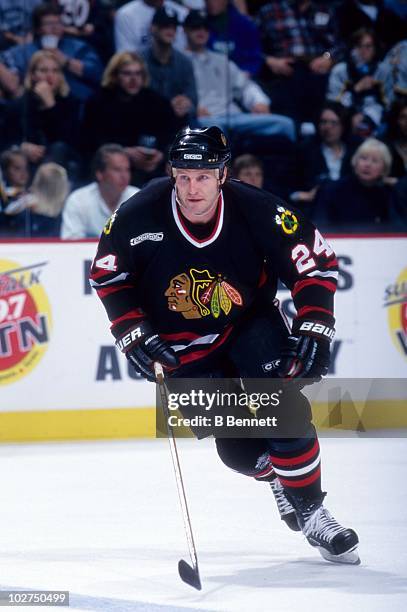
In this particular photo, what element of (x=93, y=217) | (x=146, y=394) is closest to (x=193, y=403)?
(x=146, y=394)

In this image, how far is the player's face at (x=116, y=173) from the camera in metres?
6.16

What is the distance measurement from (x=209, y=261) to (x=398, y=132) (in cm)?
381

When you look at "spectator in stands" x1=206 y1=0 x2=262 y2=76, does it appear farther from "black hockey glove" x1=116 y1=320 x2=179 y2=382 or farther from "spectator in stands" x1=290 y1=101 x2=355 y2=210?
"black hockey glove" x1=116 y1=320 x2=179 y2=382

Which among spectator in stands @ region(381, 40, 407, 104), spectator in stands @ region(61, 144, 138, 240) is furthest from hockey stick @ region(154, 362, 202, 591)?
spectator in stands @ region(381, 40, 407, 104)

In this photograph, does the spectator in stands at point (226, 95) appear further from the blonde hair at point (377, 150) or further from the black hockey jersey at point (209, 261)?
the black hockey jersey at point (209, 261)

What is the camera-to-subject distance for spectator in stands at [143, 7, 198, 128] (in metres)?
6.36

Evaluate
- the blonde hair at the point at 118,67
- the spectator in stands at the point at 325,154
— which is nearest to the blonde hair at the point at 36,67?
the blonde hair at the point at 118,67

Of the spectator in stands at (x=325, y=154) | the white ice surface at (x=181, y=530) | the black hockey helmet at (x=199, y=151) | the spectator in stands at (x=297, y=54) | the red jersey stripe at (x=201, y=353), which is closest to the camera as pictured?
the white ice surface at (x=181, y=530)

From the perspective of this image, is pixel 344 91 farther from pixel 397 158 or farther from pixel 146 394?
pixel 146 394

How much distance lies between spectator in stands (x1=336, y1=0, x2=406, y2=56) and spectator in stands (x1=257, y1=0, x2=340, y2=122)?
109mm

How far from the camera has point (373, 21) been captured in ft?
22.1

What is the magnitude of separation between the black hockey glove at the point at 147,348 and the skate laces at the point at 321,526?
54 cm

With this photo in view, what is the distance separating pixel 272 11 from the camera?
6633 millimetres


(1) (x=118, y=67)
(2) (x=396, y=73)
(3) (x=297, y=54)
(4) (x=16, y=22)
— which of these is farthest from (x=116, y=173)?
(2) (x=396, y=73)
